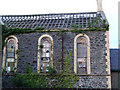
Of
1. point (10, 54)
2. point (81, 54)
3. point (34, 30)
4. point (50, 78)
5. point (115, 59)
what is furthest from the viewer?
point (115, 59)

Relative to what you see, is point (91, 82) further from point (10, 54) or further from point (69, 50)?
point (10, 54)

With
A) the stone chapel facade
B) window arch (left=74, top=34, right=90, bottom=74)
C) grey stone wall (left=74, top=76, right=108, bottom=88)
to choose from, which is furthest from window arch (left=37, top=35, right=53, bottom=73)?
grey stone wall (left=74, top=76, right=108, bottom=88)

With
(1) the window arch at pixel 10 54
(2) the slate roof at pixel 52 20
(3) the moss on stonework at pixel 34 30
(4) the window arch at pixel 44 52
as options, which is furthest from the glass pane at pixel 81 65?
(1) the window arch at pixel 10 54

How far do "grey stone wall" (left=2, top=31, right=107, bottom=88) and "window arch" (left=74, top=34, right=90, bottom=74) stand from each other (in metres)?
0.24

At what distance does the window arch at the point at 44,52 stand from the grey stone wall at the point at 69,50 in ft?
0.81

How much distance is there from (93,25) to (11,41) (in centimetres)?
670

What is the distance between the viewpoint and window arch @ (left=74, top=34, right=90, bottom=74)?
14430mm

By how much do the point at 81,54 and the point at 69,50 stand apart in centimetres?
97

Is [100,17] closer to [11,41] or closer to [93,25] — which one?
[93,25]

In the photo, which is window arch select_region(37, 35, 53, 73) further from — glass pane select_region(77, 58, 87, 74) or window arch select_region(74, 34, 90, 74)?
glass pane select_region(77, 58, 87, 74)

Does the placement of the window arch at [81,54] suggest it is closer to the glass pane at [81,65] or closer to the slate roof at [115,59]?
the glass pane at [81,65]

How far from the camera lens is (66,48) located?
14789 mm

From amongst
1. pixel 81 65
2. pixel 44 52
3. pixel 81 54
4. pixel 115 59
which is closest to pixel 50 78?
pixel 44 52

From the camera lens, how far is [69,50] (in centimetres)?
1473
